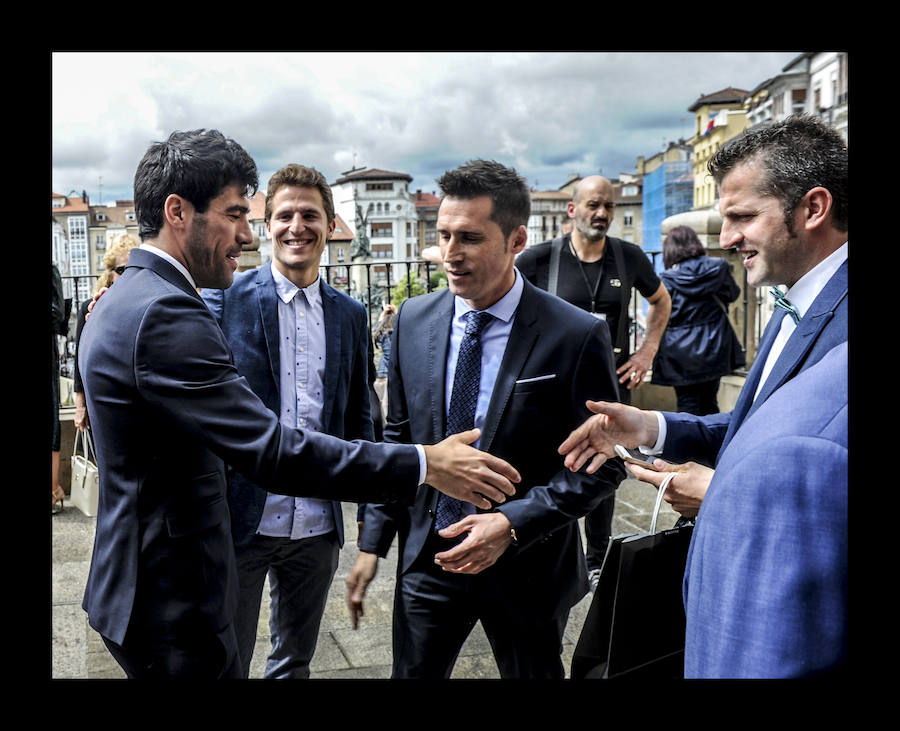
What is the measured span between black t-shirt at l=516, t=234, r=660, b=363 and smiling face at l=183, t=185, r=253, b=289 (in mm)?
2736

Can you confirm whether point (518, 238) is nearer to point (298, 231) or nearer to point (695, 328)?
point (298, 231)

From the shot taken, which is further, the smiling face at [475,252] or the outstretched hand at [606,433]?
the smiling face at [475,252]

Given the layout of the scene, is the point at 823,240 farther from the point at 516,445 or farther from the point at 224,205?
the point at 224,205

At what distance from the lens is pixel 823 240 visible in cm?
193

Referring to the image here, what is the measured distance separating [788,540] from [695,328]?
17.0 feet

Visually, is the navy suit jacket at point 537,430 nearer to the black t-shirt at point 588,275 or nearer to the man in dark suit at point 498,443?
the man in dark suit at point 498,443

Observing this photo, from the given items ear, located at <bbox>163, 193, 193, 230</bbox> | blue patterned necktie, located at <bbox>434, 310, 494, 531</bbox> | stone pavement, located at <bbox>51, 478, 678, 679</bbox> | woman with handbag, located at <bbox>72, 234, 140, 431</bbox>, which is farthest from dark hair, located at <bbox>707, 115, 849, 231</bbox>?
woman with handbag, located at <bbox>72, 234, 140, 431</bbox>

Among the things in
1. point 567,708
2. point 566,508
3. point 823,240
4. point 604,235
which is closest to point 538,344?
point 566,508

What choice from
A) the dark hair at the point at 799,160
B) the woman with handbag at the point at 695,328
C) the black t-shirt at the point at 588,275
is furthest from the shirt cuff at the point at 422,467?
the woman with handbag at the point at 695,328

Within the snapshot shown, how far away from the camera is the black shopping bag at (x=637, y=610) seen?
73.4 inches

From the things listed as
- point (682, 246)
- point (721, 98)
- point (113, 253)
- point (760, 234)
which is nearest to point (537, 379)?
point (760, 234)

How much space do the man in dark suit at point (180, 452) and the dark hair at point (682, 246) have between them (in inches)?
175

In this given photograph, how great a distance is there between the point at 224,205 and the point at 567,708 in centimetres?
160

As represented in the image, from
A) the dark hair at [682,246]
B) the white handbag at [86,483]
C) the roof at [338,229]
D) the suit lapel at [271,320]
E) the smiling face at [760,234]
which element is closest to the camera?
the smiling face at [760,234]
